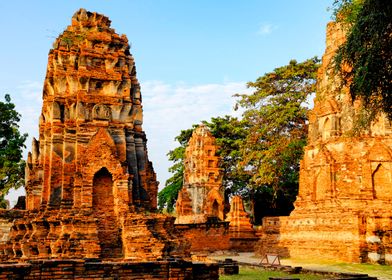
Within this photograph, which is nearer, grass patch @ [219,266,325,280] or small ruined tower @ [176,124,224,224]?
grass patch @ [219,266,325,280]

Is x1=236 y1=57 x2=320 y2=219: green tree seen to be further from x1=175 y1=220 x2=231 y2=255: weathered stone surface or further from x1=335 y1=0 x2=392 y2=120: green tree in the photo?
x1=335 y1=0 x2=392 y2=120: green tree

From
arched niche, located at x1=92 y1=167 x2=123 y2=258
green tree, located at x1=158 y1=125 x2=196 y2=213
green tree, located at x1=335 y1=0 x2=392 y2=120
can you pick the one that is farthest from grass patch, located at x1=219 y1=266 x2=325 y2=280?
green tree, located at x1=158 y1=125 x2=196 y2=213

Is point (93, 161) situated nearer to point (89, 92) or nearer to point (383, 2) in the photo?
point (89, 92)

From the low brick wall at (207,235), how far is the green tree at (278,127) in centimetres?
477

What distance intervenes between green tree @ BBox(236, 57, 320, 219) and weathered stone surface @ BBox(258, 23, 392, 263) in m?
5.25

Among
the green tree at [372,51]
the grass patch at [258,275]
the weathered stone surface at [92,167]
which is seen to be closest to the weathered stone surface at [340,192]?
the grass patch at [258,275]

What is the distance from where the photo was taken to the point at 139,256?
1242 centimetres

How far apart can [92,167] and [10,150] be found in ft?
57.4

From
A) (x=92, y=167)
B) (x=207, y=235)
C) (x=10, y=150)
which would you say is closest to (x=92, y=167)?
(x=92, y=167)

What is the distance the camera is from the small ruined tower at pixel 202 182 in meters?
32.7

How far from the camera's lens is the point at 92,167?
1372cm

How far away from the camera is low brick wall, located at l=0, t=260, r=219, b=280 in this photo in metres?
8.20

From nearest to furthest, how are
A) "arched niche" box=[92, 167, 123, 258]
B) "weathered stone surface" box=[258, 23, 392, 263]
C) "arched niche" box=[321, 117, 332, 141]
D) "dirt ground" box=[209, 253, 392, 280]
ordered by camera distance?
"arched niche" box=[92, 167, 123, 258] < "dirt ground" box=[209, 253, 392, 280] < "weathered stone surface" box=[258, 23, 392, 263] < "arched niche" box=[321, 117, 332, 141]

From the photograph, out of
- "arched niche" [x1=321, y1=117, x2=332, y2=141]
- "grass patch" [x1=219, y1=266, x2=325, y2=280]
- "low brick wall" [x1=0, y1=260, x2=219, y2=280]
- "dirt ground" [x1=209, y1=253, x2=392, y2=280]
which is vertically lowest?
"dirt ground" [x1=209, y1=253, x2=392, y2=280]
